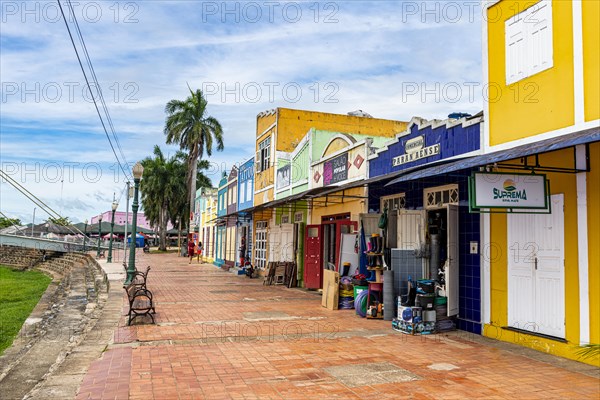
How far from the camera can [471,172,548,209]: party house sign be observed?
6.70 meters

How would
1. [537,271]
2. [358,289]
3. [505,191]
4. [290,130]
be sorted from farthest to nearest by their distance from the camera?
[290,130], [358,289], [537,271], [505,191]

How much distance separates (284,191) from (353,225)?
6711 mm

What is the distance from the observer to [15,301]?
59.8 feet

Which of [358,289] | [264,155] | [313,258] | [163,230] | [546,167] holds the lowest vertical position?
[358,289]

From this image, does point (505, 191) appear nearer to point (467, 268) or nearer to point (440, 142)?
point (467, 268)

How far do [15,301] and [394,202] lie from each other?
15.0 m

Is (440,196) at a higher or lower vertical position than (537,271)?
higher

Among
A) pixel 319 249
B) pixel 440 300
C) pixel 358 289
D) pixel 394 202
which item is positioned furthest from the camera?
pixel 319 249

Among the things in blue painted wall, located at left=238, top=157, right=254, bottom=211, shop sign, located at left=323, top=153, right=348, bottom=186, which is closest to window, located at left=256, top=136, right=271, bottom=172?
blue painted wall, located at left=238, top=157, right=254, bottom=211

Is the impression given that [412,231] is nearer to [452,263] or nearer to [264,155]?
[452,263]

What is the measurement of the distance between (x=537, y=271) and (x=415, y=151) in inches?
158

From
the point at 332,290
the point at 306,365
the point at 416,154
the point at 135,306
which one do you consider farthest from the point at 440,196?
the point at 135,306

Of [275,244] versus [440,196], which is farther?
[275,244]

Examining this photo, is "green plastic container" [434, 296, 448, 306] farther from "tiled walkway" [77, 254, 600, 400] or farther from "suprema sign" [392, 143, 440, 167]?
"suprema sign" [392, 143, 440, 167]
